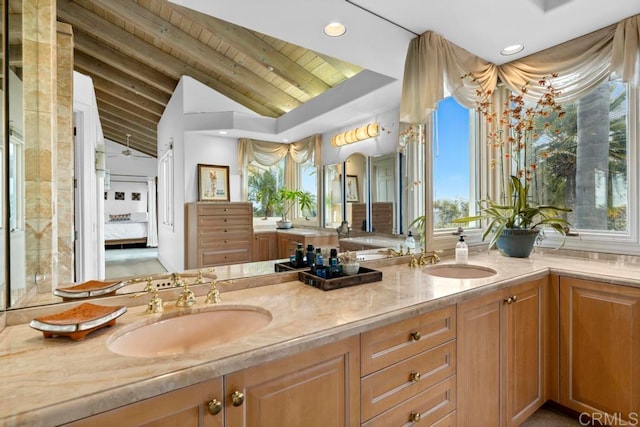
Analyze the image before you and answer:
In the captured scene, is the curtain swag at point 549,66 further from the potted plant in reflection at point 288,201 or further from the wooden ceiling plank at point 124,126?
the wooden ceiling plank at point 124,126

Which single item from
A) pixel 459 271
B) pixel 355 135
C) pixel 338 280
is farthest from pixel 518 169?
pixel 338 280

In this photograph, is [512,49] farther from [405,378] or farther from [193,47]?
[405,378]

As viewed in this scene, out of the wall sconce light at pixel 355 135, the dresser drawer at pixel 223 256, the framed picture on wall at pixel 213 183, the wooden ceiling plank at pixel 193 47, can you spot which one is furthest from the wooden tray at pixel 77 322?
the wall sconce light at pixel 355 135

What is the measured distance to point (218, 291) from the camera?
1.36m

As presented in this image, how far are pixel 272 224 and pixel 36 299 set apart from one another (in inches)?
36.0

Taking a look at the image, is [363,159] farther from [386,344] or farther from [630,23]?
[630,23]

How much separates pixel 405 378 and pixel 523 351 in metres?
0.95

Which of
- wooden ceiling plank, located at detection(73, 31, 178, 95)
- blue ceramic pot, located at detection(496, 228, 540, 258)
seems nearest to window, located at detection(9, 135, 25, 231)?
wooden ceiling plank, located at detection(73, 31, 178, 95)

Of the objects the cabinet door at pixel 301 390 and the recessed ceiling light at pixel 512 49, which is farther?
the recessed ceiling light at pixel 512 49

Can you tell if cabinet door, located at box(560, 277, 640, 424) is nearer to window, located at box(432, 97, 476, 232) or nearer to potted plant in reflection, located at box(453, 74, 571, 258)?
potted plant in reflection, located at box(453, 74, 571, 258)

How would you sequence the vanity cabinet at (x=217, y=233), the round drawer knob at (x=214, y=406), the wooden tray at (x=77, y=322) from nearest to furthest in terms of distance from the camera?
the round drawer knob at (x=214, y=406), the wooden tray at (x=77, y=322), the vanity cabinet at (x=217, y=233)

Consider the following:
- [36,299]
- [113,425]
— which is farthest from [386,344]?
[36,299]

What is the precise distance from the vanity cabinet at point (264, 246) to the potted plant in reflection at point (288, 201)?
8cm

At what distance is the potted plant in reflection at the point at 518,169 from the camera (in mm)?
2256
